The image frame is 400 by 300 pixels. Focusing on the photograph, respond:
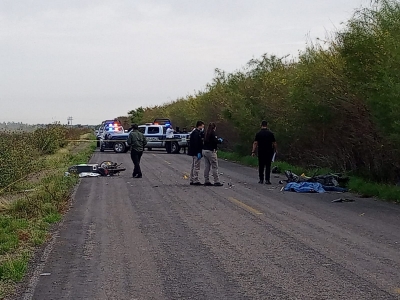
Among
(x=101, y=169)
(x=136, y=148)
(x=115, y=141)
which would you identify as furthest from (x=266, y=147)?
(x=115, y=141)

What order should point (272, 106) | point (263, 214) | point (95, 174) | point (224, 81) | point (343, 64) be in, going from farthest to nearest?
point (224, 81)
point (272, 106)
point (95, 174)
point (343, 64)
point (263, 214)

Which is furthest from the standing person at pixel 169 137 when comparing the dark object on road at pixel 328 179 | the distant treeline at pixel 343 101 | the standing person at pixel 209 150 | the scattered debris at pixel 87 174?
the dark object on road at pixel 328 179

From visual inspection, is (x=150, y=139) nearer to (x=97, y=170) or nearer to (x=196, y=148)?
(x=97, y=170)

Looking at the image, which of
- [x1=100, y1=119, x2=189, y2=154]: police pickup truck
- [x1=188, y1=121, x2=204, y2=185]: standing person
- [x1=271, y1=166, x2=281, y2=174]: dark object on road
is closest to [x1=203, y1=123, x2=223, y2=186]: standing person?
[x1=188, y1=121, x2=204, y2=185]: standing person

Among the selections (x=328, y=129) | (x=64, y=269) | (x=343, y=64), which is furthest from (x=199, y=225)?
(x=328, y=129)

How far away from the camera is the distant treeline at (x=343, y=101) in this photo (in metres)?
16.0

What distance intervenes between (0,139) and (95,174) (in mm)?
3870

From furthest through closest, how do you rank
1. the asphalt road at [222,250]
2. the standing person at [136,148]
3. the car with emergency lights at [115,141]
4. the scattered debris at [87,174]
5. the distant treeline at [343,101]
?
the car with emergency lights at [115,141] → the scattered debris at [87,174] → the standing person at [136,148] → the distant treeline at [343,101] → the asphalt road at [222,250]

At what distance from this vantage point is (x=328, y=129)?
A: 21.9 meters

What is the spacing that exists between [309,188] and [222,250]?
356 inches

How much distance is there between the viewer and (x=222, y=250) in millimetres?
9352

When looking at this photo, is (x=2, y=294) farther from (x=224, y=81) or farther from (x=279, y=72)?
(x=224, y=81)

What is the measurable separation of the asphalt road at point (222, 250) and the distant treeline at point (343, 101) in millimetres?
2912

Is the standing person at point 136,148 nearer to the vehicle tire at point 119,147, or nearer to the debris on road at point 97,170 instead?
the debris on road at point 97,170
